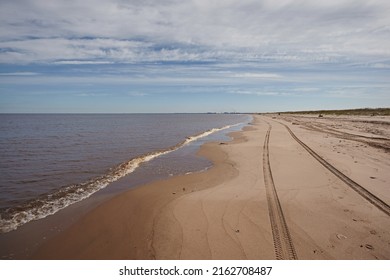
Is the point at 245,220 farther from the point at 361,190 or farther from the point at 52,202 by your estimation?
the point at 52,202

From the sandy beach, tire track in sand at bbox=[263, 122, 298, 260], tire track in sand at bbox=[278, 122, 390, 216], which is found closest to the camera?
tire track in sand at bbox=[263, 122, 298, 260]

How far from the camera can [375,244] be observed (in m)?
5.18

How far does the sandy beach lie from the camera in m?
5.16

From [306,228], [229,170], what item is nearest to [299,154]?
[229,170]

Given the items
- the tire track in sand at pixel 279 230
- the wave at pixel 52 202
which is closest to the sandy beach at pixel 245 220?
the tire track in sand at pixel 279 230

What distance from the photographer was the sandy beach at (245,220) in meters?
5.16

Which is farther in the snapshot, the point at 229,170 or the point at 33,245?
the point at 229,170

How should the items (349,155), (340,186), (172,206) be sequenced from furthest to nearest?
(349,155)
(340,186)
(172,206)

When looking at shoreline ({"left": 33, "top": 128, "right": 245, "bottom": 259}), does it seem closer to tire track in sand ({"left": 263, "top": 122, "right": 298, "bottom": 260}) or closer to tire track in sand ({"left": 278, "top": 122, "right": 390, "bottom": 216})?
tire track in sand ({"left": 263, "top": 122, "right": 298, "bottom": 260})

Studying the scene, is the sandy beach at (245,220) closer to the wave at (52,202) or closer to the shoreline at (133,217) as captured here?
the shoreline at (133,217)

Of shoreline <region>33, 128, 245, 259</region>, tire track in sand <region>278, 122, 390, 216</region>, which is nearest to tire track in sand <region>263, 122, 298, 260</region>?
shoreline <region>33, 128, 245, 259</region>

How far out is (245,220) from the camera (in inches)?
251

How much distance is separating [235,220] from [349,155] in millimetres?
10243

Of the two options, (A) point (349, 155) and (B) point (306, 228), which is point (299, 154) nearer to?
(A) point (349, 155)
